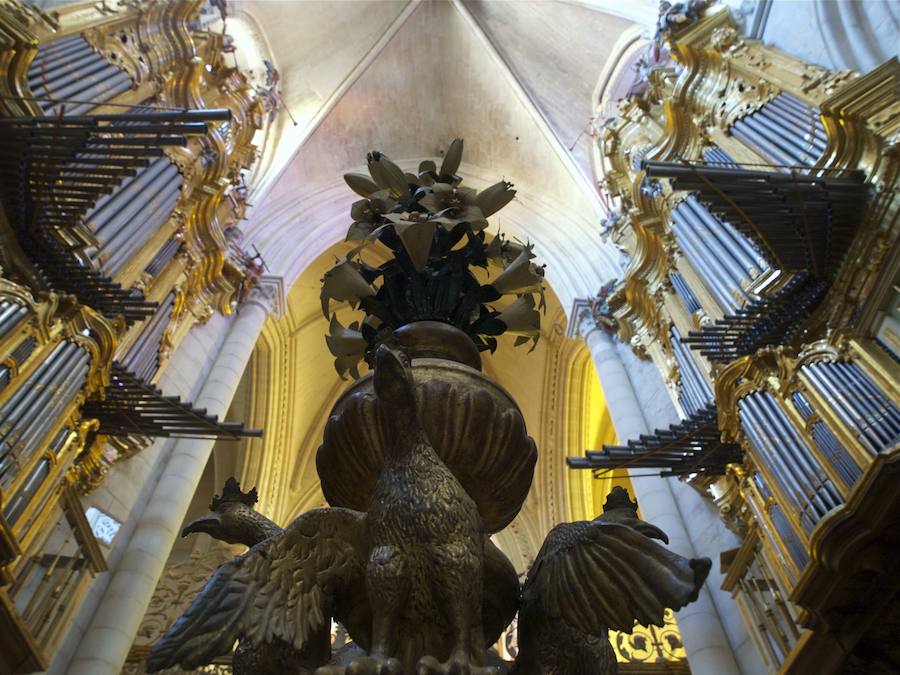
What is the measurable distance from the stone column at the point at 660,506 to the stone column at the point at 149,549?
15.0ft

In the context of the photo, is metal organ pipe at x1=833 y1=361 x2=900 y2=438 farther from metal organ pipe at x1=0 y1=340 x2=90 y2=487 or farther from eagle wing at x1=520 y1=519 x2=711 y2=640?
metal organ pipe at x1=0 y1=340 x2=90 y2=487

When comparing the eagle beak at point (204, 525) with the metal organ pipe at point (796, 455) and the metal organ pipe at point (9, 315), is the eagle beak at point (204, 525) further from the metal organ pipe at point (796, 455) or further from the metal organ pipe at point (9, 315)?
the metal organ pipe at point (796, 455)

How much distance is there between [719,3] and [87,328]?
792cm

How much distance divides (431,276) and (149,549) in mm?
5365

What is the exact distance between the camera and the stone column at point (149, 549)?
5539 millimetres

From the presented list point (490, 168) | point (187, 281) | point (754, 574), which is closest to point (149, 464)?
point (187, 281)

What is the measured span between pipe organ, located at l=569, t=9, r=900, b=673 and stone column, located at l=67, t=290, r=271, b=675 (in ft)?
13.1

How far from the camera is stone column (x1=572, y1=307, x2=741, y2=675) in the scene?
19.2 ft

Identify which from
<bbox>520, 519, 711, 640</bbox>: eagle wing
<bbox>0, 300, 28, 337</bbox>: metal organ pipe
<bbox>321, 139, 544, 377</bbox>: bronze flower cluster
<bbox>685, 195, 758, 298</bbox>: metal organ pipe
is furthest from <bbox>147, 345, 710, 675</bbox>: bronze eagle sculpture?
<bbox>685, 195, 758, 298</bbox>: metal organ pipe

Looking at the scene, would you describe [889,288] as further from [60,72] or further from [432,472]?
[60,72]

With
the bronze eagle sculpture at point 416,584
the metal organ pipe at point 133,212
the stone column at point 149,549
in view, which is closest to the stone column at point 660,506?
the bronze eagle sculpture at point 416,584

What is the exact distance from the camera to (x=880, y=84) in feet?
15.4

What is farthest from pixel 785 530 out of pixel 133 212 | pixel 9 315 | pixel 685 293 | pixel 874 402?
pixel 133 212

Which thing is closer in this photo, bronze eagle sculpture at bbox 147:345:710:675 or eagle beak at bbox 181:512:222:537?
bronze eagle sculpture at bbox 147:345:710:675
